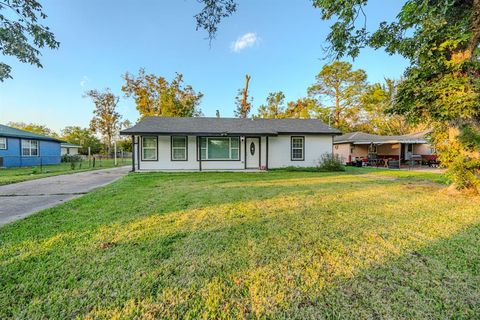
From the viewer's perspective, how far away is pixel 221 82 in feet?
78.3

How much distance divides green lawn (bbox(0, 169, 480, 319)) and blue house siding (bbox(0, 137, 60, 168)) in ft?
52.0

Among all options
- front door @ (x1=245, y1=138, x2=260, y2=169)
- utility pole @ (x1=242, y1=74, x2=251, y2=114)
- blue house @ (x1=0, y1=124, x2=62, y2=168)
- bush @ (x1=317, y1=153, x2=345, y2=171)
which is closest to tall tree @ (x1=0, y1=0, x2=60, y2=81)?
front door @ (x1=245, y1=138, x2=260, y2=169)

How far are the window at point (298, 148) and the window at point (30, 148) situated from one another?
22064 millimetres

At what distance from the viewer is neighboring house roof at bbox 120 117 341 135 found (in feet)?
42.7

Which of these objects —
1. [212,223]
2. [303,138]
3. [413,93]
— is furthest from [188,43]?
[212,223]

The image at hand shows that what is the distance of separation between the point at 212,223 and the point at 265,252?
1.38 meters

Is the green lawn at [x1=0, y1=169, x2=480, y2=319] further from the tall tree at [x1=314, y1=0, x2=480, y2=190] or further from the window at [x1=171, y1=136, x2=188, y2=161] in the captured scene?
the window at [x1=171, y1=136, x2=188, y2=161]

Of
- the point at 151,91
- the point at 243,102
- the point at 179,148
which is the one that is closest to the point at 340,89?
the point at 243,102

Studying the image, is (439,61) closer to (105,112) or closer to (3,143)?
(3,143)

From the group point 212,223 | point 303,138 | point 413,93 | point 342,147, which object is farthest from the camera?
point 342,147

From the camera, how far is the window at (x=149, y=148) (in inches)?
531

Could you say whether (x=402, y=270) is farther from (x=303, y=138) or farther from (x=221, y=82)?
(x=221, y=82)

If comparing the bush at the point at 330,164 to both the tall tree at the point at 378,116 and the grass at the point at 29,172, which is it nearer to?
the grass at the point at 29,172

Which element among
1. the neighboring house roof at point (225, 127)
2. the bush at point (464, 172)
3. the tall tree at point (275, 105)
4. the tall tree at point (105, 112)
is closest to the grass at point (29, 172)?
the neighboring house roof at point (225, 127)
